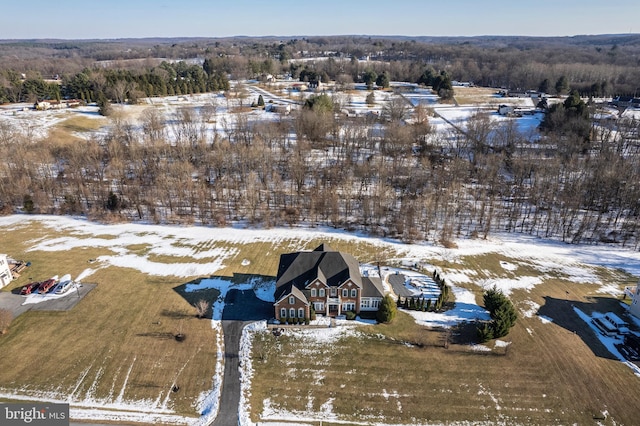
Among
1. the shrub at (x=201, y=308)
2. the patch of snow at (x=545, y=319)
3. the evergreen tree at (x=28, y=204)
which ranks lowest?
the patch of snow at (x=545, y=319)

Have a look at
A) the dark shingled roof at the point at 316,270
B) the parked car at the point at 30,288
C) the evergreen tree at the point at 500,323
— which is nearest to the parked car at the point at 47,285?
the parked car at the point at 30,288

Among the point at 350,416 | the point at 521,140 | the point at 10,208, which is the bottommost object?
the point at 350,416

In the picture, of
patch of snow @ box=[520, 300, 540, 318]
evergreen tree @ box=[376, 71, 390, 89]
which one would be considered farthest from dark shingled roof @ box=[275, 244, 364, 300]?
evergreen tree @ box=[376, 71, 390, 89]

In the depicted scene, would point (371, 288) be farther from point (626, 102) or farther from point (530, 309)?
A: point (626, 102)

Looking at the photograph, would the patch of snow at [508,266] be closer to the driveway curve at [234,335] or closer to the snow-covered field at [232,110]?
the driveway curve at [234,335]

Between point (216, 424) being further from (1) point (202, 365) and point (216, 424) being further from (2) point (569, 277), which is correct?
(2) point (569, 277)

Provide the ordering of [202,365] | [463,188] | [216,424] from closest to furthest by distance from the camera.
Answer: [216,424], [202,365], [463,188]

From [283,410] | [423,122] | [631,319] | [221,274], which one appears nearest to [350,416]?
[283,410]
